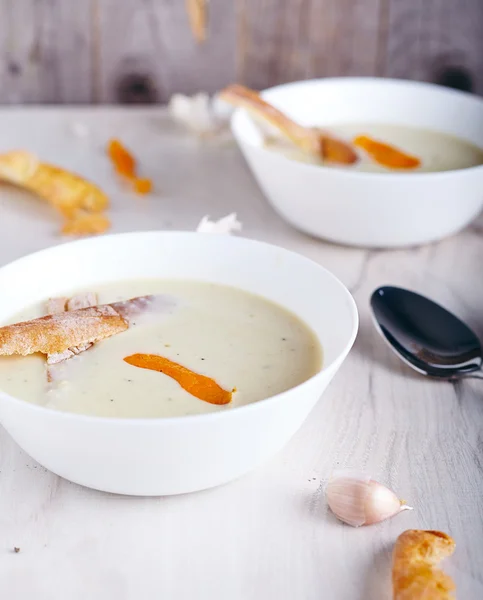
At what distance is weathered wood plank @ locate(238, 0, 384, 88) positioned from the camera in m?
2.27

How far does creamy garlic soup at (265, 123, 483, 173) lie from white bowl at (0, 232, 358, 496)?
19.0 inches

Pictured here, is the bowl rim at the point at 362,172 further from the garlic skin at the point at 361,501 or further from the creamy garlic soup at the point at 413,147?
the garlic skin at the point at 361,501

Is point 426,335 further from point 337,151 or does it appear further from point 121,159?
point 121,159

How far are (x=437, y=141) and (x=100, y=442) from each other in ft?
3.72

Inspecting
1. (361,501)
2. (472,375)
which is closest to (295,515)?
(361,501)

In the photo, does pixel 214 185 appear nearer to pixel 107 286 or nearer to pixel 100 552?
pixel 107 286

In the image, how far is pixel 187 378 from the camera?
3.22ft

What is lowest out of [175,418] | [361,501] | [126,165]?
[126,165]

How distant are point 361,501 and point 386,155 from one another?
0.89 m

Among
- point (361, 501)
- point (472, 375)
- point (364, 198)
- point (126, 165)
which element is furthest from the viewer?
point (126, 165)

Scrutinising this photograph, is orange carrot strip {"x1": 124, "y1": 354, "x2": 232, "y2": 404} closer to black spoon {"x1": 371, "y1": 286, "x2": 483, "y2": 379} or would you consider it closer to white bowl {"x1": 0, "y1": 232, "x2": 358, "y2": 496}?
→ white bowl {"x1": 0, "y1": 232, "x2": 358, "y2": 496}

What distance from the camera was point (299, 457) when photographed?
3.45ft

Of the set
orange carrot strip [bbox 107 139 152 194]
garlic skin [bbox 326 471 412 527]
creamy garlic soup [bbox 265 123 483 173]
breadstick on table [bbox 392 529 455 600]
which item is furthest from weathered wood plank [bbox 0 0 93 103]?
breadstick on table [bbox 392 529 455 600]

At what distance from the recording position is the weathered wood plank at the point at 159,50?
227 centimetres
